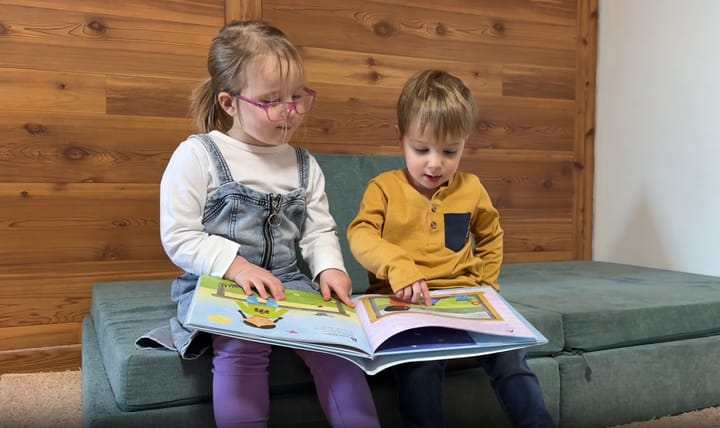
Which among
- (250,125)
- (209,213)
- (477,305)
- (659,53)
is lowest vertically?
(477,305)

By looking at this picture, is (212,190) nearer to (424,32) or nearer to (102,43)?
(102,43)

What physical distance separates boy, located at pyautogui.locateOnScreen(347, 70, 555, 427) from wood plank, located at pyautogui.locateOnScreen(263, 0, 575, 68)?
0.70m

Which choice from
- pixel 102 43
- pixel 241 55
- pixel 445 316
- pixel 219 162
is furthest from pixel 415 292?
pixel 102 43

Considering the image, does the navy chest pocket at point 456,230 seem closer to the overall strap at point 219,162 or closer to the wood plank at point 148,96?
the overall strap at point 219,162

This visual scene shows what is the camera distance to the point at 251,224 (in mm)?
1209

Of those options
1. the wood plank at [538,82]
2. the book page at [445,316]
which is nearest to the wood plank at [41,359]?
the book page at [445,316]

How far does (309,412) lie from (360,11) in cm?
129

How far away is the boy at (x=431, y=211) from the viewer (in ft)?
4.10

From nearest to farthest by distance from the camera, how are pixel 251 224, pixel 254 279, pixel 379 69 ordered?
pixel 254 279 → pixel 251 224 → pixel 379 69

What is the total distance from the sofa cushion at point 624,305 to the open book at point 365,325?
310mm

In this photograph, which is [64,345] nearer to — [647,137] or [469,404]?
[469,404]

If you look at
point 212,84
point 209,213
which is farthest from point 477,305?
point 212,84

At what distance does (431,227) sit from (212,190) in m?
0.43

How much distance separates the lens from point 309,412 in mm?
1141
